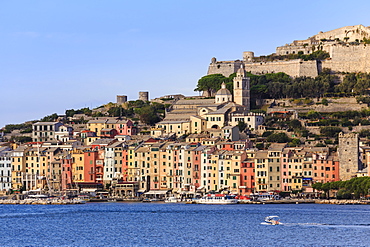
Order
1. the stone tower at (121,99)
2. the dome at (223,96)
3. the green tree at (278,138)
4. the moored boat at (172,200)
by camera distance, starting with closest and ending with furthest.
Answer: the moored boat at (172,200)
the green tree at (278,138)
the dome at (223,96)
the stone tower at (121,99)

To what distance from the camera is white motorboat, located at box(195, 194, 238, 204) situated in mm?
93125

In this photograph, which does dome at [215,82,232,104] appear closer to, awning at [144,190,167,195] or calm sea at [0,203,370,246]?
awning at [144,190,167,195]

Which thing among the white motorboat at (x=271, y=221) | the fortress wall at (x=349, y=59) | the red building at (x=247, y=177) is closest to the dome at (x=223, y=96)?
the fortress wall at (x=349, y=59)

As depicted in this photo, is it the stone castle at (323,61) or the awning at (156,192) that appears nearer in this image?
the awning at (156,192)

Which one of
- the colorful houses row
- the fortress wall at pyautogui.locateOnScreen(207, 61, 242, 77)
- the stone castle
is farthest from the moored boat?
the fortress wall at pyautogui.locateOnScreen(207, 61, 242, 77)

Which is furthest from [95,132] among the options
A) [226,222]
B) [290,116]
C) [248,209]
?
[226,222]

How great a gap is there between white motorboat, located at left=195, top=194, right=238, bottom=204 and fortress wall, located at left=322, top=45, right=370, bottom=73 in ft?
121

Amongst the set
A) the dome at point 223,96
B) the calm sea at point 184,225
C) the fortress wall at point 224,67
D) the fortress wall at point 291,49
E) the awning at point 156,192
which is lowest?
the calm sea at point 184,225

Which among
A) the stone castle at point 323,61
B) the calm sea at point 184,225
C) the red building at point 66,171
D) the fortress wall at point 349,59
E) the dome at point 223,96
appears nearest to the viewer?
the calm sea at point 184,225

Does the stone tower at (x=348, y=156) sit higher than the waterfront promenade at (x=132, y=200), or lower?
higher

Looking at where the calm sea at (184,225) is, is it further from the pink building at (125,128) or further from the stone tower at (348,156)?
the pink building at (125,128)

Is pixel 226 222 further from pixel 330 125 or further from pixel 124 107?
pixel 124 107

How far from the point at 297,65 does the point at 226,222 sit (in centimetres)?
5652

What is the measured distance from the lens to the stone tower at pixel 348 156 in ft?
300
